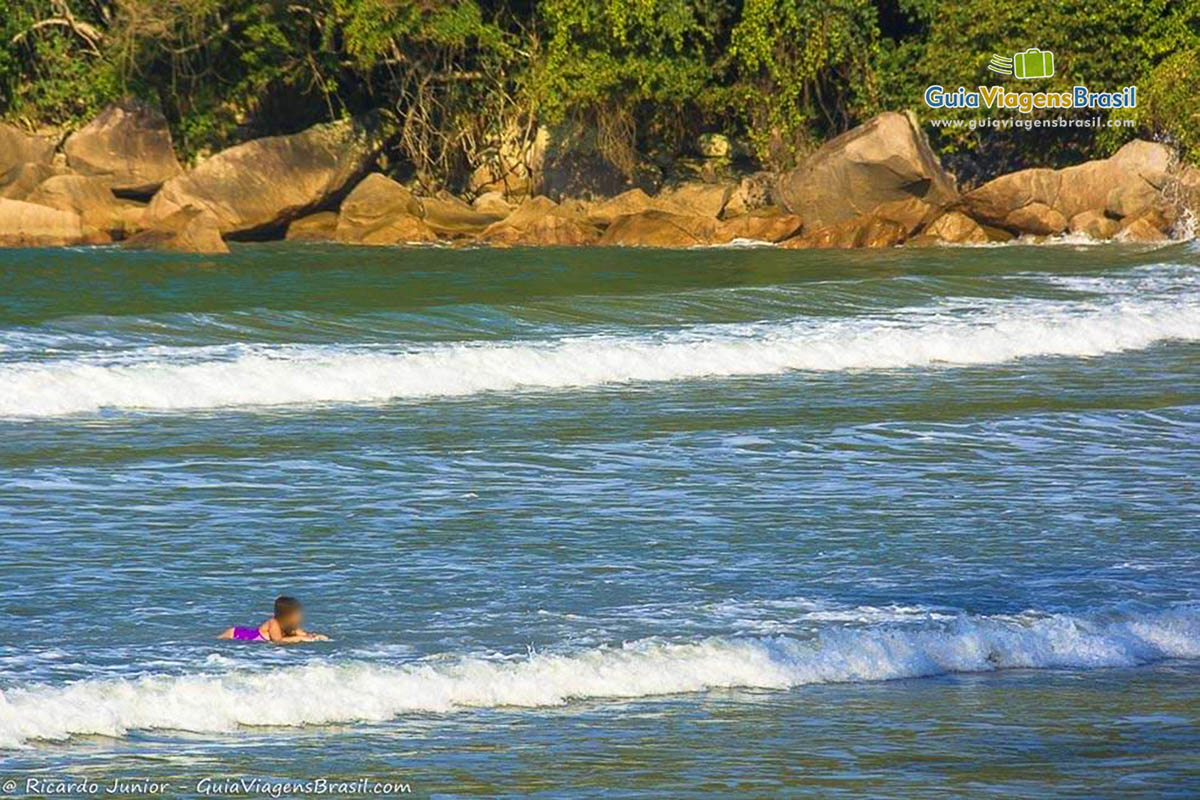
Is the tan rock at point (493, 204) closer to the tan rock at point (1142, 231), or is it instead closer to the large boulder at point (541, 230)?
the large boulder at point (541, 230)

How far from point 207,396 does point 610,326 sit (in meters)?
5.28

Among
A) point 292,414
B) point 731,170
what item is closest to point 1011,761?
point 292,414

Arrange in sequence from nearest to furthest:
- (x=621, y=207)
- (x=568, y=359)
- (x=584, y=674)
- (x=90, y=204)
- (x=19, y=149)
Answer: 1. (x=584, y=674)
2. (x=568, y=359)
3. (x=90, y=204)
4. (x=19, y=149)
5. (x=621, y=207)

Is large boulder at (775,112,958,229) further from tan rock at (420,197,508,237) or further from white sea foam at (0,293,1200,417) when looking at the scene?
white sea foam at (0,293,1200,417)

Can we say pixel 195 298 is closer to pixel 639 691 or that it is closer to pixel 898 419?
pixel 898 419

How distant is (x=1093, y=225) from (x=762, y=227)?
5252mm

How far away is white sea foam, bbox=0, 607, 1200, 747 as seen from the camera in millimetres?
6176

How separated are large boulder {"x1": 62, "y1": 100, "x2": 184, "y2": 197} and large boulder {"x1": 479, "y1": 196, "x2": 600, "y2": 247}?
5.81 metres

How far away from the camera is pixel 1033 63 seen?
3200cm

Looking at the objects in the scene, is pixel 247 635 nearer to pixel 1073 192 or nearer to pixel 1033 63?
pixel 1073 192

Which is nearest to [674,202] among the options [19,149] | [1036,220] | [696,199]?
[696,199]

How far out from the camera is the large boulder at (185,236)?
27594mm

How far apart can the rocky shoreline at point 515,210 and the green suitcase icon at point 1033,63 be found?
2.18m

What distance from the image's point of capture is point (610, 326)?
17.9 metres
